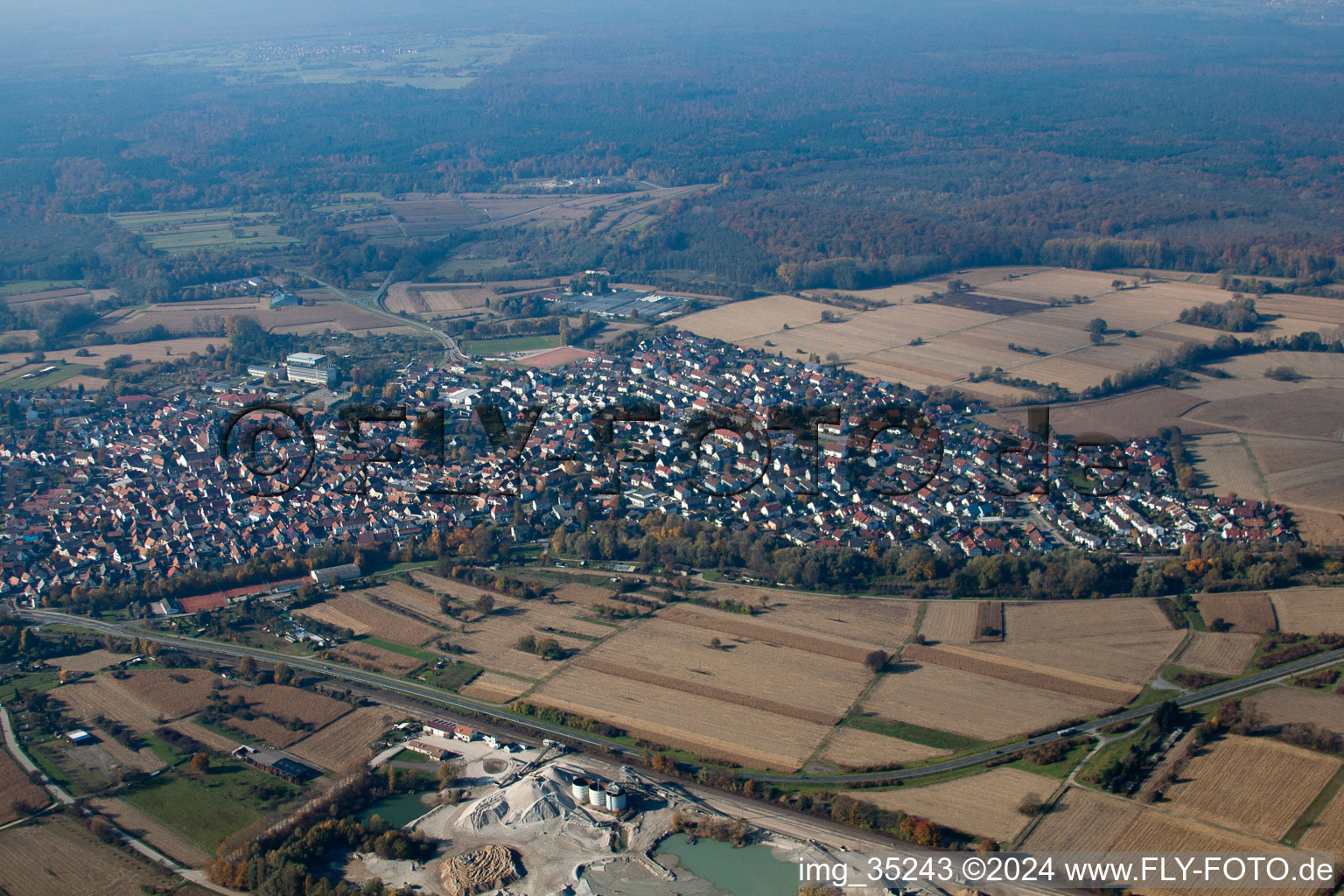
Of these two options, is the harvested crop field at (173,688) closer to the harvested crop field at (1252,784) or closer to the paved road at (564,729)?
the paved road at (564,729)

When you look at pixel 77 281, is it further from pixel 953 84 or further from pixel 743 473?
pixel 953 84

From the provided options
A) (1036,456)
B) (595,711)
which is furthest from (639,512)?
(1036,456)

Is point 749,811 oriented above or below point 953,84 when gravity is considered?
below

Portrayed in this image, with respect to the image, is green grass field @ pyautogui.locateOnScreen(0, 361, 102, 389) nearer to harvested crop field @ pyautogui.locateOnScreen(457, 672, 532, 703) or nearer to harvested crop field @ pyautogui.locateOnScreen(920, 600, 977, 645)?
harvested crop field @ pyautogui.locateOnScreen(457, 672, 532, 703)

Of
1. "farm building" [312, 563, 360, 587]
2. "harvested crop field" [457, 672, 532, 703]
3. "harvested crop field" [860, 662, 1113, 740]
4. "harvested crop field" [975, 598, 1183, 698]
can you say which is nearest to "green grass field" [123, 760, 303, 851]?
"harvested crop field" [457, 672, 532, 703]

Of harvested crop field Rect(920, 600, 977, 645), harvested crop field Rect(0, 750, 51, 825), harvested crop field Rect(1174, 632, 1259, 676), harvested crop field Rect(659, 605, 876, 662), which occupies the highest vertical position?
harvested crop field Rect(1174, 632, 1259, 676)

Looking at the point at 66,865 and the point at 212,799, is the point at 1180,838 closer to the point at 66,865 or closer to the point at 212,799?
the point at 212,799
